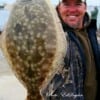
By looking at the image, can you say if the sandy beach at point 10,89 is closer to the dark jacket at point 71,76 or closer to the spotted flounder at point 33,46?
the dark jacket at point 71,76

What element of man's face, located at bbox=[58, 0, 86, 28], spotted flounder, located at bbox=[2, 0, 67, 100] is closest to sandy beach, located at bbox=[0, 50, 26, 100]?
man's face, located at bbox=[58, 0, 86, 28]

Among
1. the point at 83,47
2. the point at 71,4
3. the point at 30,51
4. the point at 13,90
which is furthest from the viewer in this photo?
the point at 13,90

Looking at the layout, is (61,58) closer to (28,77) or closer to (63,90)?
(28,77)

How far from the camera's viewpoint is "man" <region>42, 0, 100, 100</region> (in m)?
3.05

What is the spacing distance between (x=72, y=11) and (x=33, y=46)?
1209mm

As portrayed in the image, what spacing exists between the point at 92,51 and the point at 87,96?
30 centimetres

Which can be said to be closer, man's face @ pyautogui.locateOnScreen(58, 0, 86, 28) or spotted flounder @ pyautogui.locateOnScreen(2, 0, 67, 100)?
spotted flounder @ pyautogui.locateOnScreen(2, 0, 67, 100)

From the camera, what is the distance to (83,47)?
3.24 m

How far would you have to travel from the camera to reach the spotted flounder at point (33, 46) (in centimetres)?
185

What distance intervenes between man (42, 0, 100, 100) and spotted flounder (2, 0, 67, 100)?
1089mm

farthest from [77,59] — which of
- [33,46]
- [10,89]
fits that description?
[10,89]

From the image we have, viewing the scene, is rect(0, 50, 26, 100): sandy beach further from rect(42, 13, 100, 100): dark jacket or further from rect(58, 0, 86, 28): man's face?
rect(58, 0, 86, 28): man's face

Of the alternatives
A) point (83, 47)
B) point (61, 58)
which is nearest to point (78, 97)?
point (83, 47)

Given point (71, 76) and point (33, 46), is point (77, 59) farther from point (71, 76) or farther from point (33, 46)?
point (33, 46)
